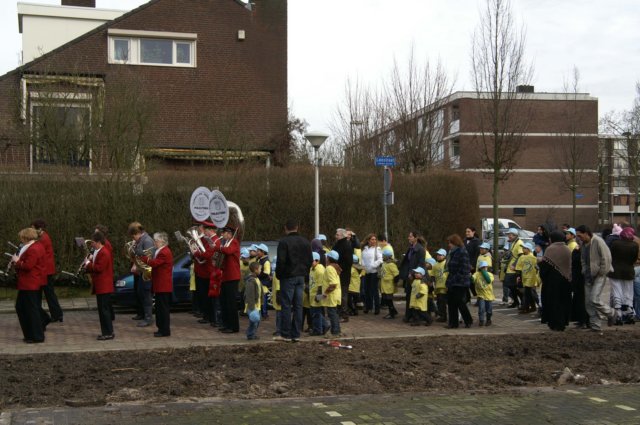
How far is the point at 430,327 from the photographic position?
1363 centimetres

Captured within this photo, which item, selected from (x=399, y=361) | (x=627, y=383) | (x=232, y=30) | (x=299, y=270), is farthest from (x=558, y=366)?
(x=232, y=30)

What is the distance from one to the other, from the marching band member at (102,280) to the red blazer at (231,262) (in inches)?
73.7

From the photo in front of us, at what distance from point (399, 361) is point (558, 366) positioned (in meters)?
2.08

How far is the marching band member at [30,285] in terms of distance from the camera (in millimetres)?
11570

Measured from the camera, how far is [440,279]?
1400 cm

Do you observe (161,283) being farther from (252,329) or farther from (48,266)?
(48,266)

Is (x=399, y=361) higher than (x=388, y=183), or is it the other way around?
(x=388, y=183)

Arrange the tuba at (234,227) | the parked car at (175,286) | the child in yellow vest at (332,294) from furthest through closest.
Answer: the parked car at (175,286), the tuba at (234,227), the child in yellow vest at (332,294)

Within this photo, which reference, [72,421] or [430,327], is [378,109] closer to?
[430,327]

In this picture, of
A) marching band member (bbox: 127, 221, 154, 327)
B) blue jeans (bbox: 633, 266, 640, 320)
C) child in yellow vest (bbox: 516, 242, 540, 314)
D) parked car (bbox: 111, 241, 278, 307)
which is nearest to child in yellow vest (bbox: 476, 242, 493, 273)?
child in yellow vest (bbox: 516, 242, 540, 314)

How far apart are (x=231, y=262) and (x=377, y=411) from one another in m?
5.69

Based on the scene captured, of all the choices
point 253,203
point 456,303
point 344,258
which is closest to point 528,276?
point 456,303

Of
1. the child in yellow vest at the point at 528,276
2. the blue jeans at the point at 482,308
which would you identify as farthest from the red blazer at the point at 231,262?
the child in yellow vest at the point at 528,276

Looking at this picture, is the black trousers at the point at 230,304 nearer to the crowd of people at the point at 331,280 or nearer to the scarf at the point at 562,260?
the crowd of people at the point at 331,280
